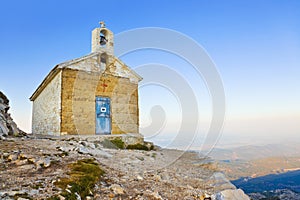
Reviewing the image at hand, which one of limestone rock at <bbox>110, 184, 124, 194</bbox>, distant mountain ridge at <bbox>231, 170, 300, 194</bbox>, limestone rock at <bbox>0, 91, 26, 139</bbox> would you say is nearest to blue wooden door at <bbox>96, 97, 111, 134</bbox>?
limestone rock at <bbox>0, 91, 26, 139</bbox>

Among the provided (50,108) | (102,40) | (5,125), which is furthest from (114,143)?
(102,40)

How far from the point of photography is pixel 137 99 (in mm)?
15805

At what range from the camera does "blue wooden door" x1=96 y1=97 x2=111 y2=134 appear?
13.4 metres

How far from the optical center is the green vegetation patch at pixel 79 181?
383 centimetres

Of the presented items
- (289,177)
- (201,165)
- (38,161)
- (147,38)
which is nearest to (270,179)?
(289,177)

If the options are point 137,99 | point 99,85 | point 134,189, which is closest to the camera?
point 134,189

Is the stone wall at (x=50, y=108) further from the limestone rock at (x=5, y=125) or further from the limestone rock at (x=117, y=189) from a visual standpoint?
the limestone rock at (x=117, y=189)

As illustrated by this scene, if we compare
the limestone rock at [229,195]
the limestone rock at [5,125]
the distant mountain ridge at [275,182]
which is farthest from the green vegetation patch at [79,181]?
the distant mountain ridge at [275,182]

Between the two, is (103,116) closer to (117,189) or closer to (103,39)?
(103,39)

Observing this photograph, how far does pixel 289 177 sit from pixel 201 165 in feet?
17.5

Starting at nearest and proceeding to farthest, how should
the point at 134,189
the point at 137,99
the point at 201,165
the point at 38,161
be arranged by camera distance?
the point at 134,189 < the point at 38,161 < the point at 201,165 < the point at 137,99

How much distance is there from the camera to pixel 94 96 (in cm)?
1335

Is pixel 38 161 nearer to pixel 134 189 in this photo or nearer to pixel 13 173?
pixel 13 173

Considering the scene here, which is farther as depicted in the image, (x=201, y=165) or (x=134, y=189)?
(x=201, y=165)
